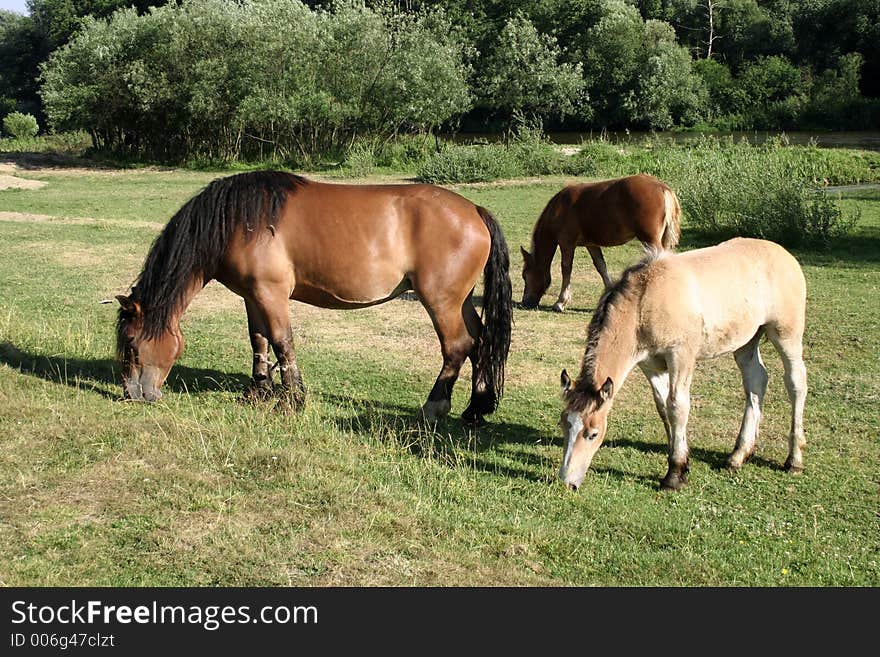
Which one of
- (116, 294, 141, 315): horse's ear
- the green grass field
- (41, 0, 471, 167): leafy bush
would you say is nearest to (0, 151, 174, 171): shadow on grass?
(41, 0, 471, 167): leafy bush

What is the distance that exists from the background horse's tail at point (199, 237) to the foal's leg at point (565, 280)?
5.37 metres

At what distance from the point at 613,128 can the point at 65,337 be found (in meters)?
48.8

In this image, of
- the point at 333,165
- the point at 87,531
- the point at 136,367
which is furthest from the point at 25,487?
the point at 333,165

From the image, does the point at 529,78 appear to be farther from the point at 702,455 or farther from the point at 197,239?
the point at 702,455

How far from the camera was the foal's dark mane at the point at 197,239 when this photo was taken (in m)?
6.77

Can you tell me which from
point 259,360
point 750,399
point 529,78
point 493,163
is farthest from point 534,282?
point 529,78

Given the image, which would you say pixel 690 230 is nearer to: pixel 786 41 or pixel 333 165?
pixel 333 165

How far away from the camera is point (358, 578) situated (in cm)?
446

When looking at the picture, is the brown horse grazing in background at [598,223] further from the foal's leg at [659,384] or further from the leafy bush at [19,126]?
the leafy bush at [19,126]

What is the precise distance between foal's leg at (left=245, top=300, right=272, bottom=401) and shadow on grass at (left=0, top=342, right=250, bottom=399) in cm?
56

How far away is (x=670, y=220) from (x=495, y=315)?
4982 millimetres

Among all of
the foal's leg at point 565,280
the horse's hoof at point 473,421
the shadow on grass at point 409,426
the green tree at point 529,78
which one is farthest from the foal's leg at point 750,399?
the green tree at point 529,78

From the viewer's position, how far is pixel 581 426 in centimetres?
541

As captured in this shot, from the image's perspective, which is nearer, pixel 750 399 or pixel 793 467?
pixel 793 467
